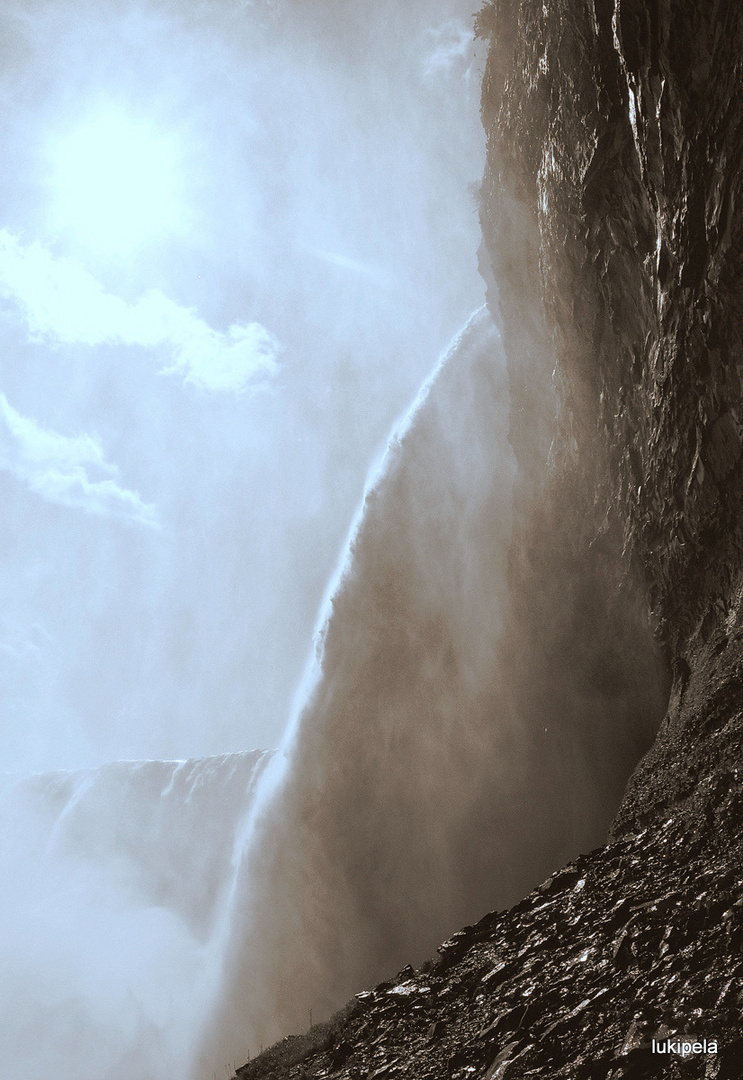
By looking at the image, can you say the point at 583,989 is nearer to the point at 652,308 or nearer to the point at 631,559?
the point at 631,559

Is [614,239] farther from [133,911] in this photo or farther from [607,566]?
[133,911]

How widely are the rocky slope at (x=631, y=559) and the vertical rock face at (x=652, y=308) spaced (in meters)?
0.03

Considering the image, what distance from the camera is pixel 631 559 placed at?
1088cm

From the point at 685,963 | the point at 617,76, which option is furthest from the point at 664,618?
the point at 617,76

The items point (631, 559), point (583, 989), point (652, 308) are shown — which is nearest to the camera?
point (583, 989)

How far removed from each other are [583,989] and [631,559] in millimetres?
6680

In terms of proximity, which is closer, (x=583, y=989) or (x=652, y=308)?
(x=583, y=989)

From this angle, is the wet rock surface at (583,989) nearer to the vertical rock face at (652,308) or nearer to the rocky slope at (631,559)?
the rocky slope at (631,559)

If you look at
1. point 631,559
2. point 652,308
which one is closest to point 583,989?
point 631,559

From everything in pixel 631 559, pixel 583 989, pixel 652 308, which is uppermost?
pixel 652 308

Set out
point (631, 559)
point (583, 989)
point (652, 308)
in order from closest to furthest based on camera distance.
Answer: point (583, 989)
point (652, 308)
point (631, 559)

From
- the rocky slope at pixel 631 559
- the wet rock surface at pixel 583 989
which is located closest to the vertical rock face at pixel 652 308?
the rocky slope at pixel 631 559

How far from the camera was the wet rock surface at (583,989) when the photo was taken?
4.44m

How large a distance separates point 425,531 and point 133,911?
29.8 meters
